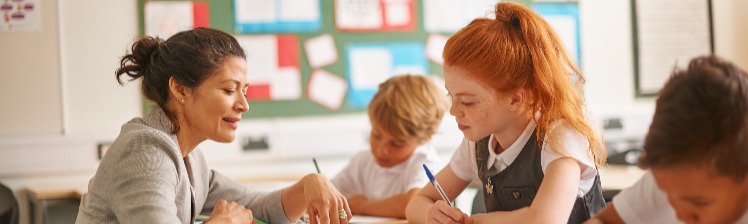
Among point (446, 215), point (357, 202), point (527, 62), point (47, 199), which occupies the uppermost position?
point (527, 62)

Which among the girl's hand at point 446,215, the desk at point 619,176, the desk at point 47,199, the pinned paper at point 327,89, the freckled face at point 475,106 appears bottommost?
the desk at point 47,199

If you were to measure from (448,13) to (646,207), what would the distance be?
10.4 ft

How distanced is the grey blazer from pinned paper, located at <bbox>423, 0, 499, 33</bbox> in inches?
107

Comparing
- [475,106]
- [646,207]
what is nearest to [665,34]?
[475,106]

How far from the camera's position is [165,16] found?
4.14 metres

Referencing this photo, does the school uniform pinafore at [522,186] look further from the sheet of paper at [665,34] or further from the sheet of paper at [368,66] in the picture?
the sheet of paper at [665,34]

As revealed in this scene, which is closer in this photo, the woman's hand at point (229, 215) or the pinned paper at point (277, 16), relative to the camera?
the woman's hand at point (229, 215)

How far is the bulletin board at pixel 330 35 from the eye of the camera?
4.27m

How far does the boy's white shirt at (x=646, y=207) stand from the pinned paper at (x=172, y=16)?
2971 mm

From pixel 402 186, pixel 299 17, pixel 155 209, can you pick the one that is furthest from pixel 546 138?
pixel 299 17

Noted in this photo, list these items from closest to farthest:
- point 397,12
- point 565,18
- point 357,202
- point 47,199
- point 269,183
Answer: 1. point 357,202
2. point 269,183
3. point 47,199
4. point 397,12
5. point 565,18

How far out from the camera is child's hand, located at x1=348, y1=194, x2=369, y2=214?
9.56 feet

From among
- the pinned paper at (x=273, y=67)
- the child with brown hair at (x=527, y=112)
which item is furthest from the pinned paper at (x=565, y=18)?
the child with brown hair at (x=527, y=112)

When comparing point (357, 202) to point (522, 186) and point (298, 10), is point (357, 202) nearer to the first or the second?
point (522, 186)
